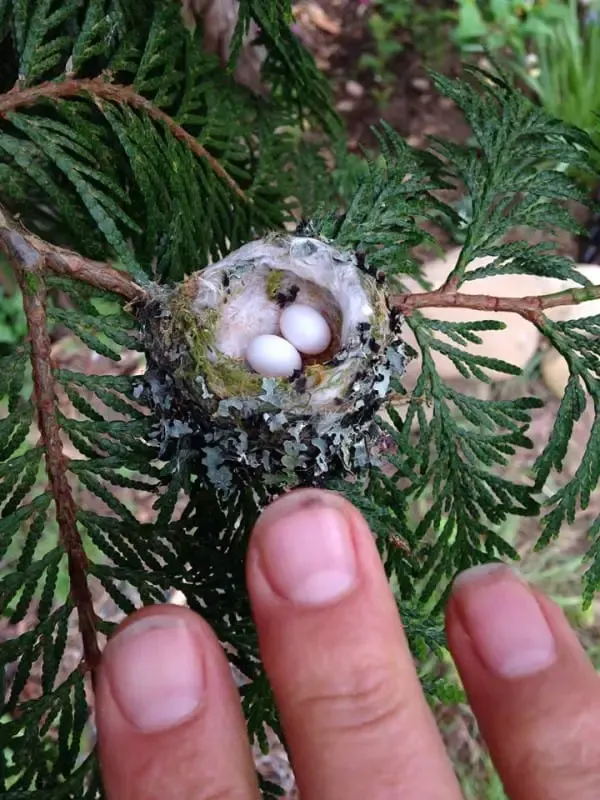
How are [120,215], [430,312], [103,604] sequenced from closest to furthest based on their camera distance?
[120,215] < [103,604] < [430,312]

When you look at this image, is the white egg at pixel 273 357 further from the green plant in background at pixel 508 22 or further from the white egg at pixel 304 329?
the green plant in background at pixel 508 22

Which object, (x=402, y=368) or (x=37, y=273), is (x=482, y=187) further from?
(x=37, y=273)

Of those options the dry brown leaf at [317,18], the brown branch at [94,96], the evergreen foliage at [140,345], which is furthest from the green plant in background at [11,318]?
the dry brown leaf at [317,18]

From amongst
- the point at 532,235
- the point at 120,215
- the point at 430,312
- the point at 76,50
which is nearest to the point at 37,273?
the point at 120,215

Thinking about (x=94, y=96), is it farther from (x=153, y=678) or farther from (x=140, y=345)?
(x=153, y=678)

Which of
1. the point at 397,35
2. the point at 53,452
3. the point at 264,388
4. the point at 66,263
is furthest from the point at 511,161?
the point at 397,35

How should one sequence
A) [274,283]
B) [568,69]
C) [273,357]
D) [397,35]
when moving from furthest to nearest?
[397,35] < [568,69] < [274,283] < [273,357]
